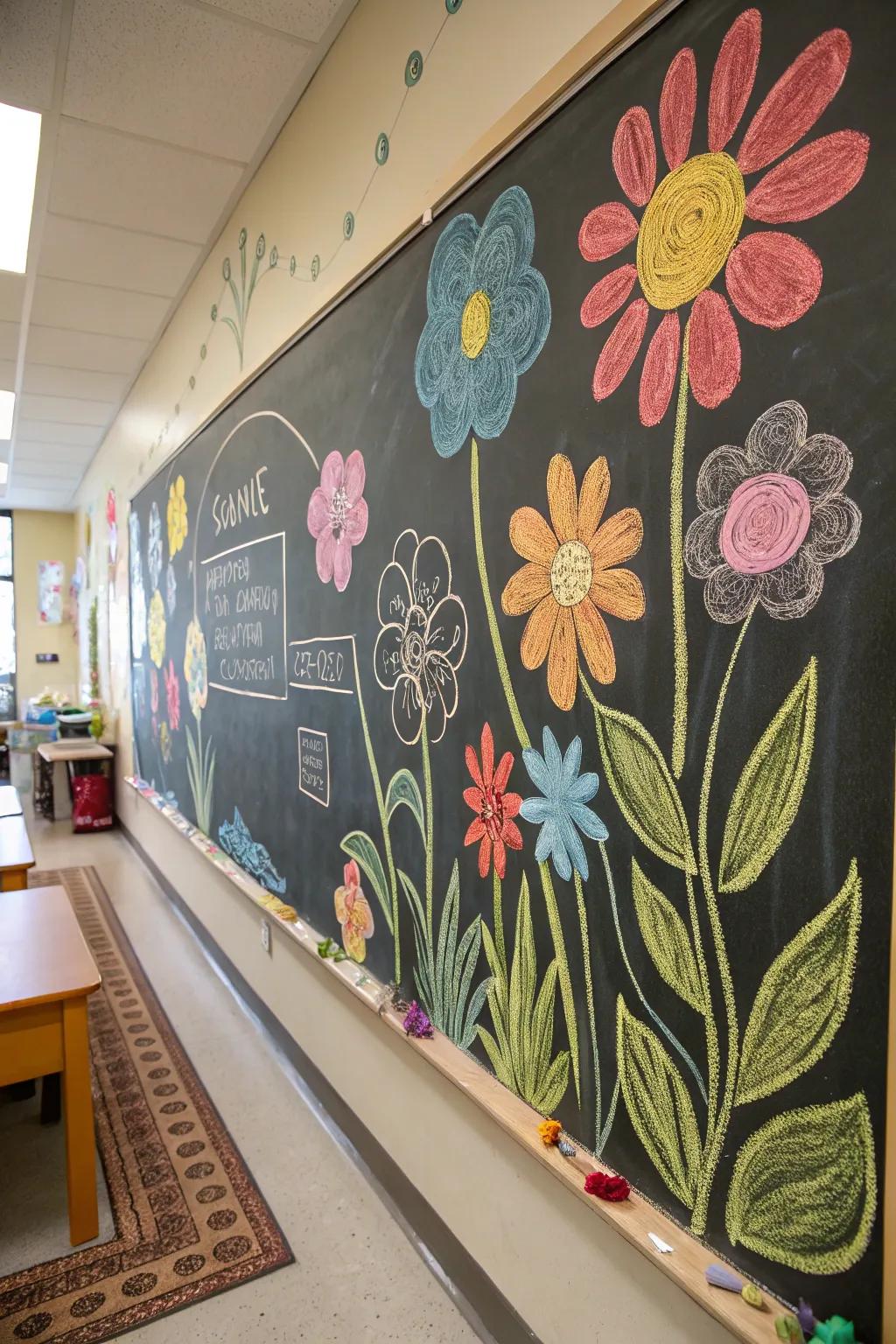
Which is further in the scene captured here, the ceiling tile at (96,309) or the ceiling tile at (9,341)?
the ceiling tile at (9,341)

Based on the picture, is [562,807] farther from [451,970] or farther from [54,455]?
[54,455]

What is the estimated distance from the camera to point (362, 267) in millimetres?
1764

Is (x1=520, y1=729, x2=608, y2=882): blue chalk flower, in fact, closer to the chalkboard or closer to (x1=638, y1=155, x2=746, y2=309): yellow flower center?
the chalkboard

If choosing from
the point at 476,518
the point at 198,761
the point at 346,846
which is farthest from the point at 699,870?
the point at 198,761

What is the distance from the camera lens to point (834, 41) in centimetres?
76

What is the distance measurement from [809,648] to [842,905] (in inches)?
10.7

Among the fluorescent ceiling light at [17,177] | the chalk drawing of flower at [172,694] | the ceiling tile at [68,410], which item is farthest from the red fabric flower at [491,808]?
the ceiling tile at [68,410]

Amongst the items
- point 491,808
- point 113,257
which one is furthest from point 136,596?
point 491,808

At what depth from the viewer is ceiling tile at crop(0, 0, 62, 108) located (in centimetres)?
185

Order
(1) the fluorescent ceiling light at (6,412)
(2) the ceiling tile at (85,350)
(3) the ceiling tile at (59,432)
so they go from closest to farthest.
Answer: (2) the ceiling tile at (85,350) → (1) the fluorescent ceiling light at (6,412) → (3) the ceiling tile at (59,432)

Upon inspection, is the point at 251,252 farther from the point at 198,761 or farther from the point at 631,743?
the point at 631,743

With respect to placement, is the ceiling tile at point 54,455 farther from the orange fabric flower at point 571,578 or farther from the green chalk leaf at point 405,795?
the orange fabric flower at point 571,578

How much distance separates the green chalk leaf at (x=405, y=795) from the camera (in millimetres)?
1586

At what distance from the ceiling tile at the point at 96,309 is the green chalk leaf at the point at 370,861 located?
2898mm
